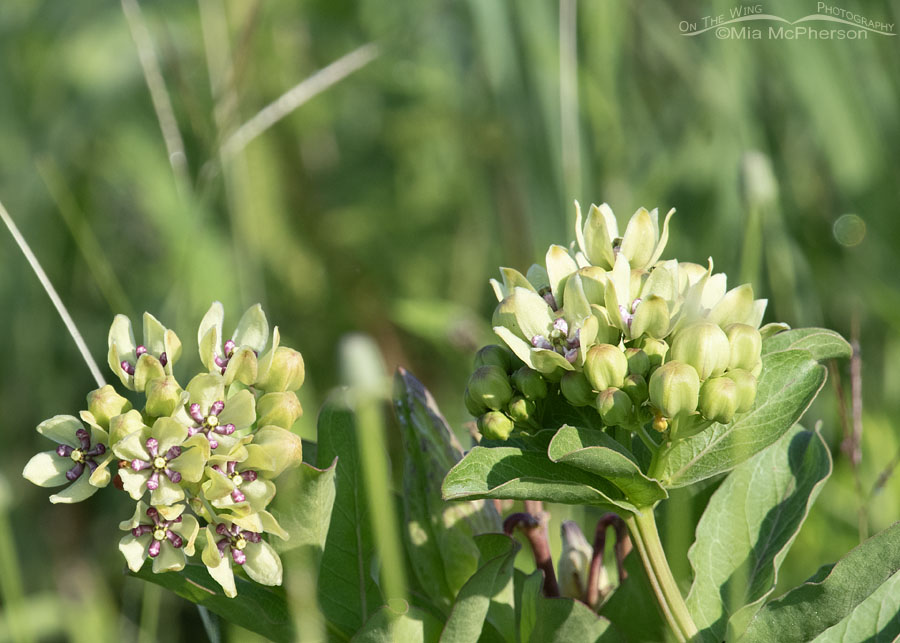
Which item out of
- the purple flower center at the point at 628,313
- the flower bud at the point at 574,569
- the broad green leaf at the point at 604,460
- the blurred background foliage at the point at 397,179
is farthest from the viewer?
the blurred background foliage at the point at 397,179

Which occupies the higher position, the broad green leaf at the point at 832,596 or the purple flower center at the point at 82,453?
the purple flower center at the point at 82,453

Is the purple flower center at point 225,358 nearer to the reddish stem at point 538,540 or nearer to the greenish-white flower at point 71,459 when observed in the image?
the greenish-white flower at point 71,459

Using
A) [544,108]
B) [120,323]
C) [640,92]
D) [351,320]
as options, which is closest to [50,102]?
[351,320]

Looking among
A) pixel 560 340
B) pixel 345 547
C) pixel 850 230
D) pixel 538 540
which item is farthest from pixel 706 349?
pixel 850 230

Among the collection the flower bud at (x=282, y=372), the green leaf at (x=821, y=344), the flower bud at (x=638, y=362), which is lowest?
the green leaf at (x=821, y=344)

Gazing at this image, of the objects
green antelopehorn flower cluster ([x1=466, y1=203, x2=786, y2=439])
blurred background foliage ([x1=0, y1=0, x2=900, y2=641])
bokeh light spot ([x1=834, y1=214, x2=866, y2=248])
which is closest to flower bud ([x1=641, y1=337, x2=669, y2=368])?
green antelopehorn flower cluster ([x1=466, y1=203, x2=786, y2=439])

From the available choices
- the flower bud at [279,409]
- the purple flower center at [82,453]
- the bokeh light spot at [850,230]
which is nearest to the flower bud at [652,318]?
the flower bud at [279,409]

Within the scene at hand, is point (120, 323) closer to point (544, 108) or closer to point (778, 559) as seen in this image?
point (778, 559)
